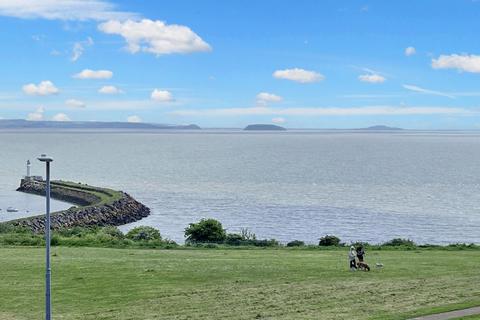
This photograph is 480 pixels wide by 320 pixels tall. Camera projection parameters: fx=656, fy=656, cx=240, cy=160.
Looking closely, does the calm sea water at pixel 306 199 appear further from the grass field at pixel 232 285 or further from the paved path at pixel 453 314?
the paved path at pixel 453 314

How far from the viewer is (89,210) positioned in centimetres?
8138

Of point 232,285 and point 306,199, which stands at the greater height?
point 232,285

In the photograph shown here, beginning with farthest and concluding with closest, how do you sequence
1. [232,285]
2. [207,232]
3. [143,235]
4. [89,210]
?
1. [89,210]
2. [207,232]
3. [143,235]
4. [232,285]

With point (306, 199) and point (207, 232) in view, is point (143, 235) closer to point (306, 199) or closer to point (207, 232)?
point (207, 232)

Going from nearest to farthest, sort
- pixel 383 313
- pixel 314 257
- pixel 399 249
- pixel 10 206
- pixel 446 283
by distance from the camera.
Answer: pixel 383 313 → pixel 446 283 → pixel 314 257 → pixel 399 249 → pixel 10 206

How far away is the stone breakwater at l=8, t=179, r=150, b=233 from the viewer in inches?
2874

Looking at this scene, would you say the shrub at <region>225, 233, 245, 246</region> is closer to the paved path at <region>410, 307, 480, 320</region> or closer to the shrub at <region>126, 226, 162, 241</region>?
the shrub at <region>126, 226, 162, 241</region>

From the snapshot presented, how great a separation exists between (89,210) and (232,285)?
55.9m

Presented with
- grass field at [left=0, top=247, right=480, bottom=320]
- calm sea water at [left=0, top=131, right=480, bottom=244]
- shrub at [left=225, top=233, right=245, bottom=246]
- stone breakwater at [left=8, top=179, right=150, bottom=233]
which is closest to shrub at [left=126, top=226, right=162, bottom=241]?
shrub at [left=225, top=233, right=245, bottom=246]

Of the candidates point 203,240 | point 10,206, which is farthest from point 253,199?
point 203,240

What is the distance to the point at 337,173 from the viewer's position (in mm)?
153500

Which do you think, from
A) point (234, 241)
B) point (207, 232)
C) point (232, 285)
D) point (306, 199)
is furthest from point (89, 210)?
point (232, 285)

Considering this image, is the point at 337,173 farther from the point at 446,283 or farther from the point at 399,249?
the point at 446,283

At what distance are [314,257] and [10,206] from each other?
228ft
